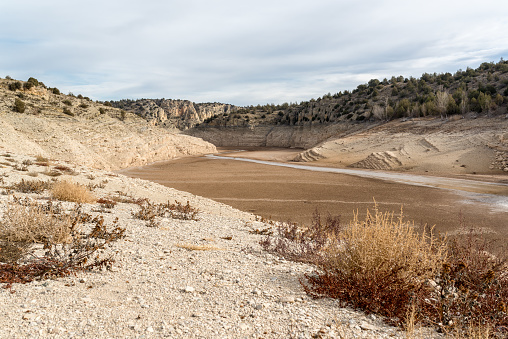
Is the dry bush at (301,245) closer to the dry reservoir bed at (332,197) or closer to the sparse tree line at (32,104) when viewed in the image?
the dry reservoir bed at (332,197)

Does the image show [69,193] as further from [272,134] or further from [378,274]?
[272,134]

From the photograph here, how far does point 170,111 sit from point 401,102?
82176mm

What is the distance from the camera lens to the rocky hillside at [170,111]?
3804 inches

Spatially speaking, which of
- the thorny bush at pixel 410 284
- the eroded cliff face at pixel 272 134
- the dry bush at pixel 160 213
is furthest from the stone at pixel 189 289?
the eroded cliff face at pixel 272 134

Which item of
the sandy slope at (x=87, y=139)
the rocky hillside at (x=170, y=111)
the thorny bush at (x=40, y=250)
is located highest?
the rocky hillside at (x=170, y=111)

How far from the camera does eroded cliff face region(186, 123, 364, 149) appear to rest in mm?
58125

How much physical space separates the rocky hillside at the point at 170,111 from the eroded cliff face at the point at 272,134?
1385 centimetres

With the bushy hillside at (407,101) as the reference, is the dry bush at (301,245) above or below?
below

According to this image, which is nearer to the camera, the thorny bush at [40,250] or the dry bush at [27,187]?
the thorny bush at [40,250]

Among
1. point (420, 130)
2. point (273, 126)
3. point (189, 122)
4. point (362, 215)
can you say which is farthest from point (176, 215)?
point (189, 122)

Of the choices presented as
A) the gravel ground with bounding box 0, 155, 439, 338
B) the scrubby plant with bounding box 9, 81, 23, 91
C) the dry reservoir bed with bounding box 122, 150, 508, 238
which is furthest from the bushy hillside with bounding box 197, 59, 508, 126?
the scrubby plant with bounding box 9, 81, 23, 91

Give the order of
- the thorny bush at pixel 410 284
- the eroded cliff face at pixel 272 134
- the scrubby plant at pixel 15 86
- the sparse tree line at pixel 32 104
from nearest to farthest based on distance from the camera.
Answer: the thorny bush at pixel 410 284, the sparse tree line at pixel 32 104, the scrubby plant at pixel 15 86, the eroded cliff face at pixel 272 134

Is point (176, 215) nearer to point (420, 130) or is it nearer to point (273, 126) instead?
point (420, 130)

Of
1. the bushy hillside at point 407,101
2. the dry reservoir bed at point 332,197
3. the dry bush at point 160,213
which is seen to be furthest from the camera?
the bushy hillside at point 407,101
